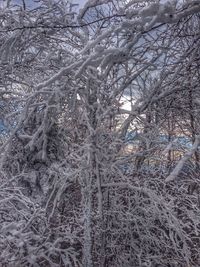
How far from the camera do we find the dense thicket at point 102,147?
4828 mm

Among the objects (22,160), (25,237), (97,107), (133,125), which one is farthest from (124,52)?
(22,160)

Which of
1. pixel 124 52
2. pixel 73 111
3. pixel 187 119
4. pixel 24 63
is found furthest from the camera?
pixel 187 119

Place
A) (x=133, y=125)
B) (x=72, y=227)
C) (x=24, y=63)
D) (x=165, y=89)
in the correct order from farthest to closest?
1. (x=24, y=63)
2. (x=165, y=89)
3. (x=72, y=227)
4. (x=133, y=125)

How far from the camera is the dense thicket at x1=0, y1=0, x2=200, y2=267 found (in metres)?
4.83

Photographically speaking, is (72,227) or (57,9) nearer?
(72,227)

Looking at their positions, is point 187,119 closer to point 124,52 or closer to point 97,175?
point 97,175

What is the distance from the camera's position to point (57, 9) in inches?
274

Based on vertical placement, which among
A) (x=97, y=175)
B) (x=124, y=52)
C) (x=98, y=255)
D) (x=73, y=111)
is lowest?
(x=98, y=255)

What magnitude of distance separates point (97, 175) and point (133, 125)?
0.82 metres

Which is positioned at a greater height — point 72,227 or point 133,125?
point 133,125

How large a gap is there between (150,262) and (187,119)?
3.25m

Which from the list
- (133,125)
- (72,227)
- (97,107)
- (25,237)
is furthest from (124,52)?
(72,227)

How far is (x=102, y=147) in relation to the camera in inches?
211

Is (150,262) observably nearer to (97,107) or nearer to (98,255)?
(98,255)
